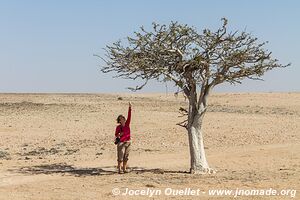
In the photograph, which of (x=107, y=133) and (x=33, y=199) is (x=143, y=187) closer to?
(x=33, y=199)

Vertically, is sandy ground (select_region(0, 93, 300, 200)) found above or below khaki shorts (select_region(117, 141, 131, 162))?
below

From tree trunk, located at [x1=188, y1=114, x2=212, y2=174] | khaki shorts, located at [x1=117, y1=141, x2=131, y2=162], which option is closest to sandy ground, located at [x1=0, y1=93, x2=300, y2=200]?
tree trunk, located at [x1=188, y1=114, x2=212, y2=174]

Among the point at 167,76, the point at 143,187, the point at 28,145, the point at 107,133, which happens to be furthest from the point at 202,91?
the point at 107,133

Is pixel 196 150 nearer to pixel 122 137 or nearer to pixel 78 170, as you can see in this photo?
pixel 122 137

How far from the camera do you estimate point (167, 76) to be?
14.1m

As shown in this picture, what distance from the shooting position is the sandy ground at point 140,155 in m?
12.6

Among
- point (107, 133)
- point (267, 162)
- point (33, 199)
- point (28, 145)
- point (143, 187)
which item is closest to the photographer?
point (33, 199)

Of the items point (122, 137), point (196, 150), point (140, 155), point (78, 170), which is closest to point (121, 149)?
point (122, 137)

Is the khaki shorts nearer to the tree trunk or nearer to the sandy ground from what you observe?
the sandy ground

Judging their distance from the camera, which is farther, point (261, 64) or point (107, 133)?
point (107, 133)

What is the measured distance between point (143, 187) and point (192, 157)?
99.1 inches

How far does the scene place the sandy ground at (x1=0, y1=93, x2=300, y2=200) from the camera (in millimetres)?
12602
